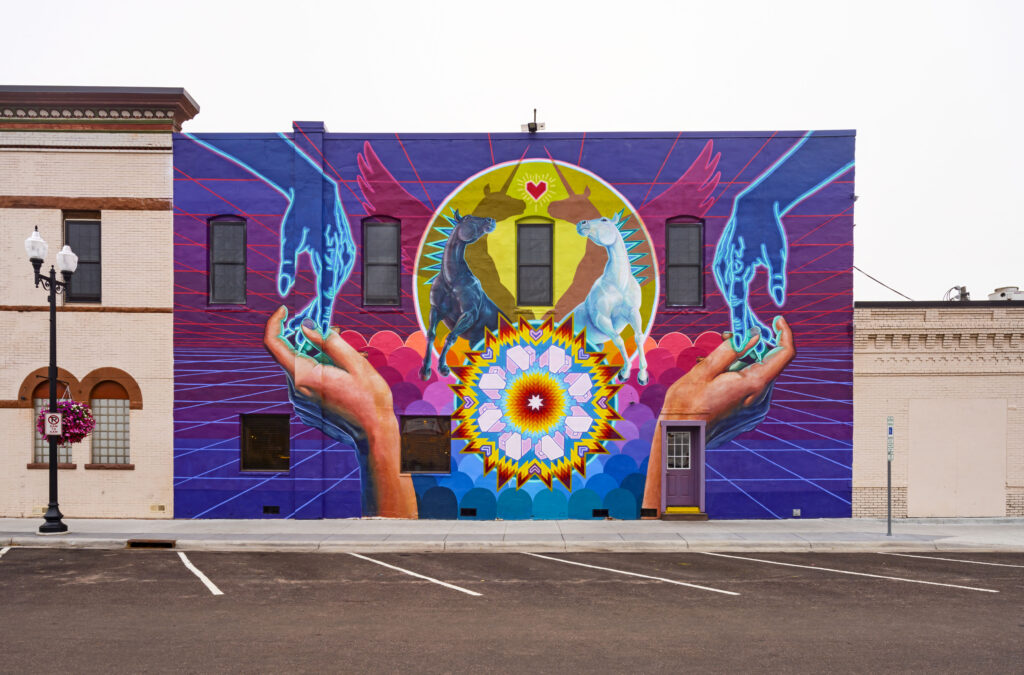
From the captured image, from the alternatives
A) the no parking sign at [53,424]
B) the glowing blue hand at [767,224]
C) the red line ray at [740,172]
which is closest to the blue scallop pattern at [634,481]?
the glowing blue hand at [767,224]

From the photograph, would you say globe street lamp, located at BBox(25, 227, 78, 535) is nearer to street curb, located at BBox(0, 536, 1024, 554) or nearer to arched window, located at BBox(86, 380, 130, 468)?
street curb, located at BBox(0, 536, 1024, 554)

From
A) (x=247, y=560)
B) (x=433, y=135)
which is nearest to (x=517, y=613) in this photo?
(x=247, y=560)

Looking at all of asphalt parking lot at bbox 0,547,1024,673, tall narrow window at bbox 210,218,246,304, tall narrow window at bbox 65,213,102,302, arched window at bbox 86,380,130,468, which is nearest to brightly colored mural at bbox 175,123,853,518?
tall narrow window at bbox 210,218,246,304

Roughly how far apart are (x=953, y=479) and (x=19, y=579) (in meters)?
20.4

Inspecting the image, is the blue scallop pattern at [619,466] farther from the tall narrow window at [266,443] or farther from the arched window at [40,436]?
the arched window at [40,436]

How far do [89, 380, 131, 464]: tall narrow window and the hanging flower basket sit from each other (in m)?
1.09

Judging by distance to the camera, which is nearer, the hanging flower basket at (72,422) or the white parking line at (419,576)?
the white parking line at (419,576)

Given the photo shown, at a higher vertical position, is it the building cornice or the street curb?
the building cornice

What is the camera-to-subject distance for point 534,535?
1421 centimetres

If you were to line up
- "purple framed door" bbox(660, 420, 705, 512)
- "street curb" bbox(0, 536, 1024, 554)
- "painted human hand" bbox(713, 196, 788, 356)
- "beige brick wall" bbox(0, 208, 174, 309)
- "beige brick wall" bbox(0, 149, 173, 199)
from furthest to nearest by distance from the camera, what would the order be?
1. "beige brick wall" bbox(0, 149, 173, 199)
2. "beige brick wall" bbox(0, 208, 174, 309)
3. "painted human hand" bbox(713, 196, 788, 356)
4. "purple framed door" bbox(660, 420, 705, 512)
5. "street curb" bbox(0, 536, 1024, 554)

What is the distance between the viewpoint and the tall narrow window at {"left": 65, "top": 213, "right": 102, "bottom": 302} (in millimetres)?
16328

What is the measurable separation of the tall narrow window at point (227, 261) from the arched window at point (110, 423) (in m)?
3.39

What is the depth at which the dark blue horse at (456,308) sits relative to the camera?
626 inches

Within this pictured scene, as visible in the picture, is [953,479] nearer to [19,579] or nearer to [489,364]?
[489,364]
